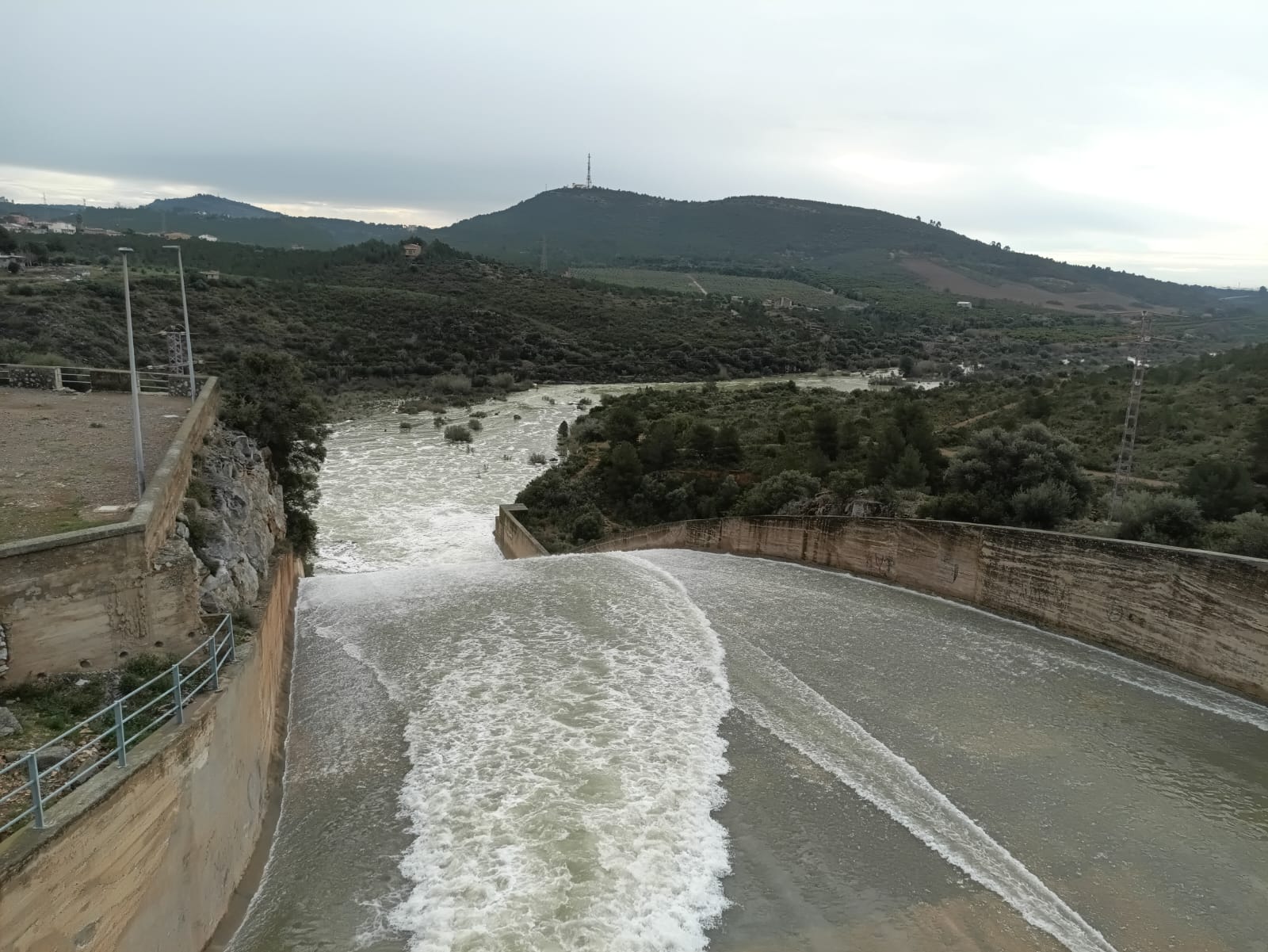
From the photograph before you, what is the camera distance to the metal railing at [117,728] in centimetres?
543

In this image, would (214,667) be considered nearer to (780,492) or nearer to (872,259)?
(780,492)

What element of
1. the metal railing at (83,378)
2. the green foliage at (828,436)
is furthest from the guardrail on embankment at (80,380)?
the green foliage at (828,436)

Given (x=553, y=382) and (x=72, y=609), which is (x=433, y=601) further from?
(x=553, y=382)

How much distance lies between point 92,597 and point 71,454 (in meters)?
6.64

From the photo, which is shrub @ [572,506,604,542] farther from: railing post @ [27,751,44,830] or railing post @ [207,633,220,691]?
railing post @ [27,751,44,830]

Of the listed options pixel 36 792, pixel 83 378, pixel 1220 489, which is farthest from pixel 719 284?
pixel 36 792

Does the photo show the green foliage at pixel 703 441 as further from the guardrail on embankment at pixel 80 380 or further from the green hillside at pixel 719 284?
the green hillside at pixel 719 284

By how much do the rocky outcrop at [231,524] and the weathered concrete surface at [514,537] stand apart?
23.6 feet

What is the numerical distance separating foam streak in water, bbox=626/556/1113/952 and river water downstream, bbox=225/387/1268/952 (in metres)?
0.04

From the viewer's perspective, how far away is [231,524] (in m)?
13.1

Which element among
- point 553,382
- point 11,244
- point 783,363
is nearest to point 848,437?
point 553,382

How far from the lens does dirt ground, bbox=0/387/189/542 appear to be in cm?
973

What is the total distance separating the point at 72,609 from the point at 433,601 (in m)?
7.63

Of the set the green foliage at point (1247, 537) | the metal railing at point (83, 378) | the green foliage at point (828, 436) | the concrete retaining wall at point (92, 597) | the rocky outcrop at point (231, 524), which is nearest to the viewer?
the concrete retaining wall at point (92, 597)
